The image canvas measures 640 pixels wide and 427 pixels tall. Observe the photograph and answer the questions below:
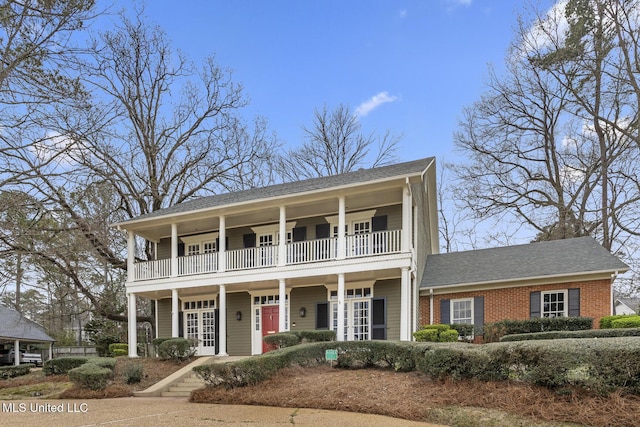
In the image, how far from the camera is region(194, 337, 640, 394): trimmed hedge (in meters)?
6.86

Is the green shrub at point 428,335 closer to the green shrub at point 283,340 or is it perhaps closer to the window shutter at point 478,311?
the window shutter at point 478,311

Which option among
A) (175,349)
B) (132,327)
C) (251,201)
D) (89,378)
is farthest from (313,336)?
(132,327)

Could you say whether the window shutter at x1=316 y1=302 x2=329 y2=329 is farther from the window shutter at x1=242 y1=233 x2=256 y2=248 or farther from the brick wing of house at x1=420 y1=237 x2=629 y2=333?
the window shutter at x1=242 y1=233 x2=256 y2=248

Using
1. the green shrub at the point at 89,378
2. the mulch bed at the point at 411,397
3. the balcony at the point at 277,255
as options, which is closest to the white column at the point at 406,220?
the balcony at the point at 277,255

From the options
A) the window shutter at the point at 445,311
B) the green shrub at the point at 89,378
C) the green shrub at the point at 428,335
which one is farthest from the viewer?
the window shutter at the point at 445,311

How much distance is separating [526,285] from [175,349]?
11.6 meters

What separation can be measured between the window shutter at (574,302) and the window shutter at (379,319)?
18.9 ft

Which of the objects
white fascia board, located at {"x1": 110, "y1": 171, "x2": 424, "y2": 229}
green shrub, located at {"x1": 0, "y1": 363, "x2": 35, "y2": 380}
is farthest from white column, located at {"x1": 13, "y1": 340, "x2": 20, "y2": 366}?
white fascia board, located at {"x1": 110, "y1": 171, "x2": 424, "y2": 229}

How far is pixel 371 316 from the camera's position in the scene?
608 inches

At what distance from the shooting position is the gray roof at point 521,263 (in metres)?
14.6

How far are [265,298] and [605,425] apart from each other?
1254 centimetres

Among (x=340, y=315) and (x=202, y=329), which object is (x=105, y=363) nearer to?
(x=202, y=329)

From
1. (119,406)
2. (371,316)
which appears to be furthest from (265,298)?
(119,406)

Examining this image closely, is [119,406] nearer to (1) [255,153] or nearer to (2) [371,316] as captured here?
(2) [371,316]
